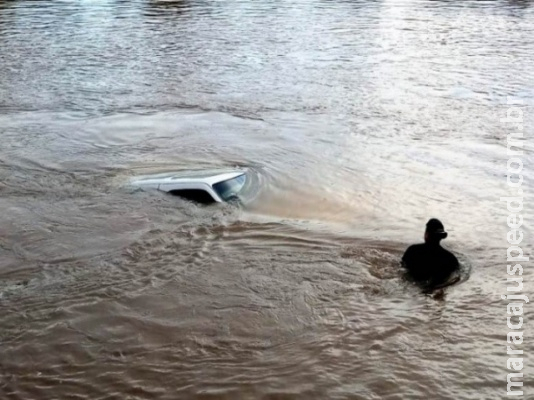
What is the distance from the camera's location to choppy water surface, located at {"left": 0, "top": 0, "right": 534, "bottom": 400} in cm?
A: 682

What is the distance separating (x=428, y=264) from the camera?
8039mm

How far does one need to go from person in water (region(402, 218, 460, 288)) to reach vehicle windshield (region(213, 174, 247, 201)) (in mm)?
3157

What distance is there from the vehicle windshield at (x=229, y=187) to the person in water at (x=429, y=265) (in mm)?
3157

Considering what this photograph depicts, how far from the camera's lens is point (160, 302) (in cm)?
786

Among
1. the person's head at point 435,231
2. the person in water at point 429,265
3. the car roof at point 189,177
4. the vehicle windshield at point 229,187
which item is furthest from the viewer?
the car roof at point 189,177

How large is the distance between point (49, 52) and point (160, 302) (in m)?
15.3

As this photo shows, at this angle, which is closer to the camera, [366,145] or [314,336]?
[314,336]

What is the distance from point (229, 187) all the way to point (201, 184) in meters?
0.45

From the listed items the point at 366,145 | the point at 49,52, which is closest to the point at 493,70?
the point at 366,145

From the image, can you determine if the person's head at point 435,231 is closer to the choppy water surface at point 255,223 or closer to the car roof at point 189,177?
the choppy water surface at point 255,223

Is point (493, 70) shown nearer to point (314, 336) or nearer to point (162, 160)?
point (162, 160)

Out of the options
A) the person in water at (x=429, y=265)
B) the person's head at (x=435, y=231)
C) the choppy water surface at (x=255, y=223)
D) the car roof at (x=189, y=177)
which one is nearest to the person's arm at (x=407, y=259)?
the person in water at (x=429, y=265)

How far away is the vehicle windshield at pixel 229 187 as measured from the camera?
10.6 meters

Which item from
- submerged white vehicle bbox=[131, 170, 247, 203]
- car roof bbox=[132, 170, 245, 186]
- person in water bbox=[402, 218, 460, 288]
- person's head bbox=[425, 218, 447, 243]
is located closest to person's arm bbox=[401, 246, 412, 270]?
person in water bbox=[402, 218, 460, 288]
